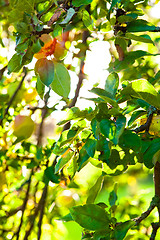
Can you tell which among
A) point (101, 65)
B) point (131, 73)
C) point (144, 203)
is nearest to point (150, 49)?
point (131, 73)

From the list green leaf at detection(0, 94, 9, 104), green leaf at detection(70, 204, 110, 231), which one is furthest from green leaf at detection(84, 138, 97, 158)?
green leaf at detection(0, 94, 9, 104)

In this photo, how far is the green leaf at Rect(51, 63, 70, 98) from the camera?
1.98 ft

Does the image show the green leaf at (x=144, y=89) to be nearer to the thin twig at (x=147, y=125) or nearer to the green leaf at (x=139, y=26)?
the thin twig at (x=147, y=125)

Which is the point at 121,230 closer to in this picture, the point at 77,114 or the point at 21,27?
the point at 77,114

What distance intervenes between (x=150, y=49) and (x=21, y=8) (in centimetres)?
74

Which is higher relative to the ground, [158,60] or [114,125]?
[114,125]

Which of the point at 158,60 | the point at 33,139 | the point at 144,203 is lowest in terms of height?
the point at 144,203

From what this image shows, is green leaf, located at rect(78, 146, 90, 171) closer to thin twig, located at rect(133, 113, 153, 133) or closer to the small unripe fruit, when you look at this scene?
thin twig, located at rect(133, 113, 153, 133)

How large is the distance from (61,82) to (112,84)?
12cm

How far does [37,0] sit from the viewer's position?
0.57 metres

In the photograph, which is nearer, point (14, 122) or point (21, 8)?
point (21, 8)

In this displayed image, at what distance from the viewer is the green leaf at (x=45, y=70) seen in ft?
1.83

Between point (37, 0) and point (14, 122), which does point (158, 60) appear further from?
point (37, 0)

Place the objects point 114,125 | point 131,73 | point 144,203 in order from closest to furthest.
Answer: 1. point 114,125
2. point 131,73
3. point 144,203
